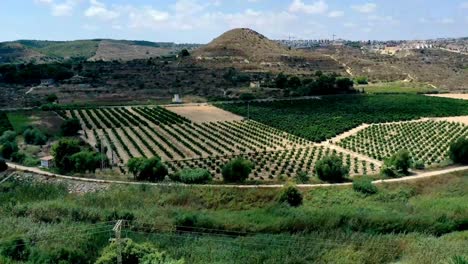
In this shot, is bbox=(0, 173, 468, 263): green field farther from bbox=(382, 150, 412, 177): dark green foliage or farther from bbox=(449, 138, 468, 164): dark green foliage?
bbox=(449, 138, 468, 164): dark green foliage

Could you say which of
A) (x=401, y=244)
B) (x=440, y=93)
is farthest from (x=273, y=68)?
(x=401, y=244)

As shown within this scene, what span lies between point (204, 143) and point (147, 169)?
18133mm

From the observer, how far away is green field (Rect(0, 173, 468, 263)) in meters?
27.5

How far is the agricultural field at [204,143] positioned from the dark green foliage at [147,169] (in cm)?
438

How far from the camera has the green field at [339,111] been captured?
2908 inches

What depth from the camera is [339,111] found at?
9006 centimetres

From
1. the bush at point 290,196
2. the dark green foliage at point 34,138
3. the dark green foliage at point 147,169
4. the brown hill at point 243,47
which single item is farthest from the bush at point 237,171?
the brown hill at point 243,47

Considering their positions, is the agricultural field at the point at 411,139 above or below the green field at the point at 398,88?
below

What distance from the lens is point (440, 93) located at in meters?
117

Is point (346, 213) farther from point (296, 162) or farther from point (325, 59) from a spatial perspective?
point (325, 59)

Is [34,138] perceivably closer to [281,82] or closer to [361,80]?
[281,82]

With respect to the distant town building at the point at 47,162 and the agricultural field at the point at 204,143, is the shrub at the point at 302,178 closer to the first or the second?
the agricultural field at the point at 204,143

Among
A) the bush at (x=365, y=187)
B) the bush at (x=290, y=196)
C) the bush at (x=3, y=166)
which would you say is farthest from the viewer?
the bush at (x=3, y=166)

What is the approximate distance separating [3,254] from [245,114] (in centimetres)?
6087
